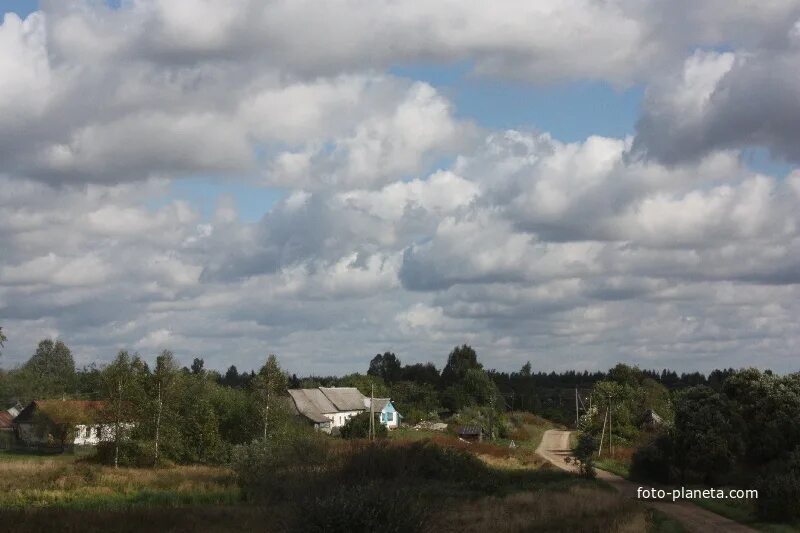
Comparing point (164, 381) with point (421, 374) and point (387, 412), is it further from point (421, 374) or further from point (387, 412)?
point (421, 374)

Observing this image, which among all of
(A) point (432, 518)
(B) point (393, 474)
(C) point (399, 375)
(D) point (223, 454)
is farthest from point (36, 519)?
(C) point (399, 375)

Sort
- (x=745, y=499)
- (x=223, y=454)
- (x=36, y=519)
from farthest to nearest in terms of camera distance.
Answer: (x=223, y=454) < (x=745, y=499) < (x=36, y=519)

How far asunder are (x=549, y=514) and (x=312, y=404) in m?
75.1

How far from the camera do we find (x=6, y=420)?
4021 inches

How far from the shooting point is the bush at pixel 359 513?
18562 mm

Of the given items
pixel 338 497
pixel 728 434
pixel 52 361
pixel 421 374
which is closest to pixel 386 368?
pixel 421 374

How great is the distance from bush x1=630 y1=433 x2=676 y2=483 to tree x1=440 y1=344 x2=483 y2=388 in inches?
4432

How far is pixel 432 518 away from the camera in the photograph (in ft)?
66.5

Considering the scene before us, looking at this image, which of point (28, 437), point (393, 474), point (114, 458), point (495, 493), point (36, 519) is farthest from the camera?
point (28, 437)

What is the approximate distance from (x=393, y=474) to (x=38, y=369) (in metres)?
167

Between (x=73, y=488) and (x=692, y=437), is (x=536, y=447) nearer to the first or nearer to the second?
(x=692, y=437)

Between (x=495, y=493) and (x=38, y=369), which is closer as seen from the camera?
(x=495, y=493)

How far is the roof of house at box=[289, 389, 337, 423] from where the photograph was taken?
100 m

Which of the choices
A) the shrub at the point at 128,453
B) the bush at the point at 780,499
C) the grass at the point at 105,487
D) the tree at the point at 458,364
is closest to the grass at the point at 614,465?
the bush at the point at 780,499
